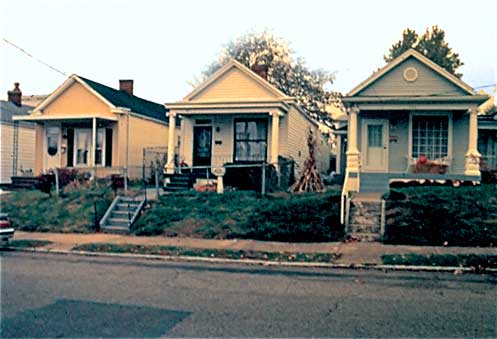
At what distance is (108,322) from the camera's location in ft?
19.8

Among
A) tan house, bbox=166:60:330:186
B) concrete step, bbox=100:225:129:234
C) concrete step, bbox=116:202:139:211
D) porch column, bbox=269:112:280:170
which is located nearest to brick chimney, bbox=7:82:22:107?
tan house, bbox=166:60:330:186

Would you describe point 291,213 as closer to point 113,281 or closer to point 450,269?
point 450,269

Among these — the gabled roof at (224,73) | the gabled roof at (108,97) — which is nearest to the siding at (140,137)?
the gabled roof at (108,97)

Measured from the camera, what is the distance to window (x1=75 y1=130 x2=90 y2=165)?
2488 centimetres

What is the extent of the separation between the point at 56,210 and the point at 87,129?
880cm

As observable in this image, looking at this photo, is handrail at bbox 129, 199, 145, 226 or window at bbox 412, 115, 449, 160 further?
window at bbox 412, 115, 449, 160

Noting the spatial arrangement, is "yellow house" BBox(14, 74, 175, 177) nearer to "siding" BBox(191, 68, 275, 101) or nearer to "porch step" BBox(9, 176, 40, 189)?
"porch step" BBox(9, 176, 40, 189)

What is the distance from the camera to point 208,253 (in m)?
11.7

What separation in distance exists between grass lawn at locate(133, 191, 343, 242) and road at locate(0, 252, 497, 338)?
11.0 feet

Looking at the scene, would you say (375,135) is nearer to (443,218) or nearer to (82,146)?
(443,218)

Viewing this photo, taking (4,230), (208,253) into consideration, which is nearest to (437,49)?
(208,253)

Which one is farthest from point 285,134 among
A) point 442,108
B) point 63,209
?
point 63,209

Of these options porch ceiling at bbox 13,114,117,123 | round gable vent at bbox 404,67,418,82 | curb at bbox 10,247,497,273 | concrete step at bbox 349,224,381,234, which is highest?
round gable vent at bbox 404,67,418,82

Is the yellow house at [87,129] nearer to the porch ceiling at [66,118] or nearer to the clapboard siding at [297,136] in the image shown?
the porch ceiling at [66,118]
